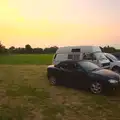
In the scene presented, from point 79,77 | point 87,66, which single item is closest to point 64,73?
point 79,77

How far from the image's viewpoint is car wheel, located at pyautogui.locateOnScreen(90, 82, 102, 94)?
14.8 m

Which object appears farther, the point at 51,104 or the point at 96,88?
the point at 96,88

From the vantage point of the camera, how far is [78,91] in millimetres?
15672

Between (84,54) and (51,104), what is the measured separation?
29.8 ft

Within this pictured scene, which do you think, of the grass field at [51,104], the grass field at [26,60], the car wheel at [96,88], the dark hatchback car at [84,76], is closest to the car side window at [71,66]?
the dark hatchback car at [84,76]

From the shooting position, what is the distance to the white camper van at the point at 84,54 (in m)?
21.0

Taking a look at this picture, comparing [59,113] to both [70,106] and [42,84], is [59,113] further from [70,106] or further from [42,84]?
[42,84]

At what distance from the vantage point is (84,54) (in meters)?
21.6

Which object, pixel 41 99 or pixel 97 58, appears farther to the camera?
pixel 97 58

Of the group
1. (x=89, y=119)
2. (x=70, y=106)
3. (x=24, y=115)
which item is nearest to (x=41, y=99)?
(x=70, y=106)

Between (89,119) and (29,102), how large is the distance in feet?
11.1

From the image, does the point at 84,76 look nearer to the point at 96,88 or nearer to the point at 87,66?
the point at 87,66

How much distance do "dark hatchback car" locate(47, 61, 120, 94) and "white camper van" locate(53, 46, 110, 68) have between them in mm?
4232

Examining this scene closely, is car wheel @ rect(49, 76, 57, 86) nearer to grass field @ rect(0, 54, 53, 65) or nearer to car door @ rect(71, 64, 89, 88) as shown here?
car door @ rect(71, 64, 89, 88)
